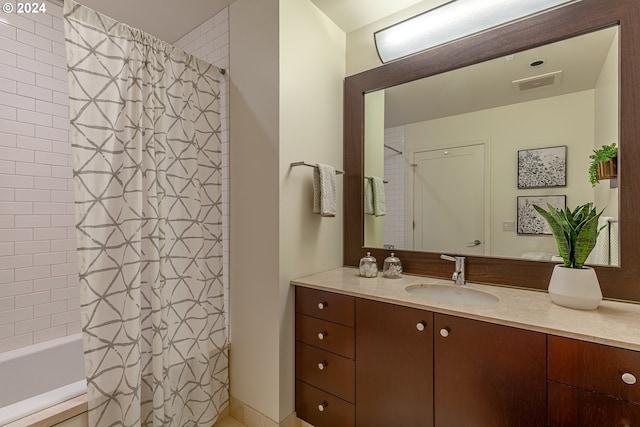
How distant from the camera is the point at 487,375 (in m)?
1.10

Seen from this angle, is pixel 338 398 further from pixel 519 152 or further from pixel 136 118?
pixel 136 118

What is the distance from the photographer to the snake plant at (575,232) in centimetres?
115

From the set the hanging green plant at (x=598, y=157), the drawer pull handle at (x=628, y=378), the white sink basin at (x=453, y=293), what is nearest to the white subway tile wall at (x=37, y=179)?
the white sink basin at (x=453, y=293)

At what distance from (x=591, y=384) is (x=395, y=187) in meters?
1.27

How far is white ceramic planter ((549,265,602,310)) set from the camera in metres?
1.12

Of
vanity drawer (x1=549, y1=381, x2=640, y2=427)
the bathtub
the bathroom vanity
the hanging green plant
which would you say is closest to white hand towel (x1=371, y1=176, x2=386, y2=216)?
the bathroom vanity

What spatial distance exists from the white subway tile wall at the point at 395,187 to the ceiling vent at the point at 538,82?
63 cm

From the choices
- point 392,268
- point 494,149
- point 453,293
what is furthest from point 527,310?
point 494,149

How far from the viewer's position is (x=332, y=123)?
1.96m

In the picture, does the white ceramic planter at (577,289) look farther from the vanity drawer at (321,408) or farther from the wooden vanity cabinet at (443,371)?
the vanity drawer at (321,408)

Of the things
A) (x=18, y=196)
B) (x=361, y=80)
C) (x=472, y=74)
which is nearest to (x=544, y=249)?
(x=472, y=74)

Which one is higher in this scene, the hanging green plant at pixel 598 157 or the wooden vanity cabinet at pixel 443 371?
the hanging green plant at pixel 598 157

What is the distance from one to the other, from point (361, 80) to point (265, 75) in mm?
682

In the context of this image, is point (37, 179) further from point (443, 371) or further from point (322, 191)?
point (443, 371)
